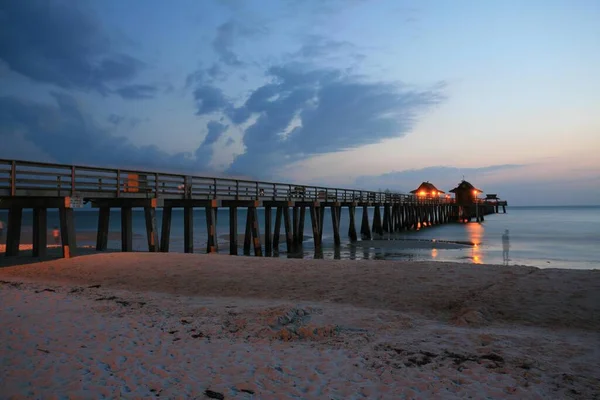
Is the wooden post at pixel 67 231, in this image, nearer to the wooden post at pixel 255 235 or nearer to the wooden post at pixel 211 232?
the wooden post at pixel 211 232

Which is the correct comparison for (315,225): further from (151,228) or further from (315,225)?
(151,228)

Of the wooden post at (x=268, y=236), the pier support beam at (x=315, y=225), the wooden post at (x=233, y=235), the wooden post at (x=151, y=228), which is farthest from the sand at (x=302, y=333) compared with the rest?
the pier support beam at (x=315, y=225)

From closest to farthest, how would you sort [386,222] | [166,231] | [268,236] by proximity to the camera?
[166,231]
[268,236]
[386,222]

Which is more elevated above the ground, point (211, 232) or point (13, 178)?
point (13, 178)

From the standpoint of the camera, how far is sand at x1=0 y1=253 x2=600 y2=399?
445 cm

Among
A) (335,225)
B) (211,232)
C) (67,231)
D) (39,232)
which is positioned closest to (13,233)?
(39,232)

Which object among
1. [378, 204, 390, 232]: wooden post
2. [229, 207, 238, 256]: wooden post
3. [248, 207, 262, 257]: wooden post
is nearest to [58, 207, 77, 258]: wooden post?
[229, 207, 238, 256]: wooden post

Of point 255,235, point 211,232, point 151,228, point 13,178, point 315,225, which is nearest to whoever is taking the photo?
point 13,178

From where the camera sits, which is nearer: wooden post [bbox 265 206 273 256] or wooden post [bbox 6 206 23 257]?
wooden post [bbox 6 206 23 257]

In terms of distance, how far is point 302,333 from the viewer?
6.25m

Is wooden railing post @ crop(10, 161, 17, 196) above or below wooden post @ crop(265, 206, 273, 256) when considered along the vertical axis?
above

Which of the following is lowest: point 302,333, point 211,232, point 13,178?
point 302,333

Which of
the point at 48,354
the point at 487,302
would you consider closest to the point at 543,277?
the point at 487,302

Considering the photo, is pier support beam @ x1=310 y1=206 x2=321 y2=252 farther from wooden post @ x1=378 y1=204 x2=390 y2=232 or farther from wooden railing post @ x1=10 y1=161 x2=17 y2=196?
wooden railing post @ x1=10 y1=161 x2=17 y2=196
